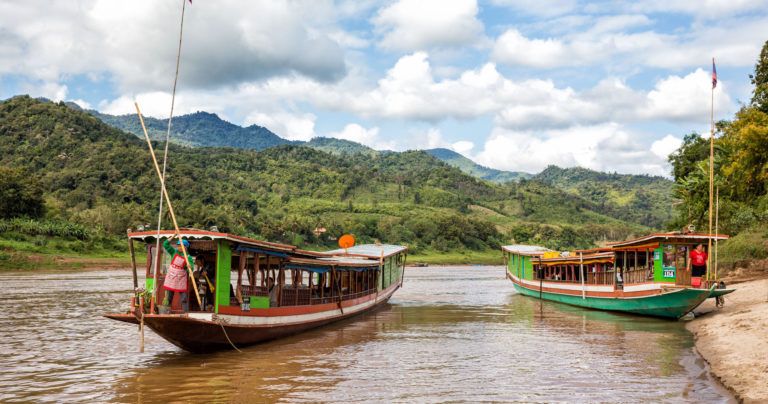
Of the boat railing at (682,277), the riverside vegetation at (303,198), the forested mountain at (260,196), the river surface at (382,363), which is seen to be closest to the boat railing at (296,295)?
the river surface at (382,363)

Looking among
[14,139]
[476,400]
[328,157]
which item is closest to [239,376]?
→ [476,400]

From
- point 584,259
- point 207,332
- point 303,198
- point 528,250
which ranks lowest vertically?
point 207,332

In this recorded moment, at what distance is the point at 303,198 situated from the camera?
121 meters

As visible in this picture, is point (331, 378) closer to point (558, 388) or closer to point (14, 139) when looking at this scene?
point (558, 388)

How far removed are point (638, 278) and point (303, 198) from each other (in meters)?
101

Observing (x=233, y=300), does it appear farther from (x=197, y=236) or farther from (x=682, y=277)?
(x=682, y=277)

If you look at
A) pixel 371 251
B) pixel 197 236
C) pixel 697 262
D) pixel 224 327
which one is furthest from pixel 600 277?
pixel 197 236

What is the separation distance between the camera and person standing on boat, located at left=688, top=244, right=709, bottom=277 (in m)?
22.2

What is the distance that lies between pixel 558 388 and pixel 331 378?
471 cm

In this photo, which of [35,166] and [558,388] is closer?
[558,388]

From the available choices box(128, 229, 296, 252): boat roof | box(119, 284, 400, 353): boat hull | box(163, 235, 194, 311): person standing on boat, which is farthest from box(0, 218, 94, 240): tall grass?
box(163, 235, 194, 311): person standing on boat

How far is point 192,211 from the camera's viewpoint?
7831 centimetres

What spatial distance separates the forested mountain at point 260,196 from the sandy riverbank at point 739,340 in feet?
201

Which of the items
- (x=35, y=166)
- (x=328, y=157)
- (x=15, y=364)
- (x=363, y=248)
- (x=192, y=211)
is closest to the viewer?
(x=15, y=364)
